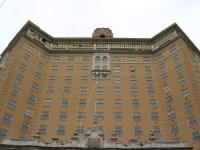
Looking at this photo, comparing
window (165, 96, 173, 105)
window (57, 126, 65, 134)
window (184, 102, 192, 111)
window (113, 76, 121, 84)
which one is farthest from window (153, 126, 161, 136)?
window (57, 126, 65, 134)

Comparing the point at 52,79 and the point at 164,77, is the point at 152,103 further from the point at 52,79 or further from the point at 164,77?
the point at 52,79

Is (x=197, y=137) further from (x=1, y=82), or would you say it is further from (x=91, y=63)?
(x=1, y=82)

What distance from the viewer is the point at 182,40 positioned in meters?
72.5

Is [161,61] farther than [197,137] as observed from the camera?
Yes

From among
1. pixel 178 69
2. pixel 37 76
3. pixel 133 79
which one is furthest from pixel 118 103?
pixel 37 76

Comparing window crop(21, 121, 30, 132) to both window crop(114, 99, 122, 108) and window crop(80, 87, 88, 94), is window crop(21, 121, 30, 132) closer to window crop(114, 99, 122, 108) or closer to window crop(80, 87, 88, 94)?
window crop(80, 87, 88, 94)

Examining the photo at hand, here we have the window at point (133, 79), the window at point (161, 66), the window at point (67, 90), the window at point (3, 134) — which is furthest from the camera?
the window at point (161, 66)

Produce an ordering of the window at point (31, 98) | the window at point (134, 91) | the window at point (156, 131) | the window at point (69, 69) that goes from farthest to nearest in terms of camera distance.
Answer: the window at point (69, 69) < the window at point (134, 91) < the window at point (31, 98) < the window at point (156, 131)

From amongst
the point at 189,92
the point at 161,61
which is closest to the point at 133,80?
the point at 161,61

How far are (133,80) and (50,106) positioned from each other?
783 inches

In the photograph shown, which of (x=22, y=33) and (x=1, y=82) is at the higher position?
(x=22, y=33)

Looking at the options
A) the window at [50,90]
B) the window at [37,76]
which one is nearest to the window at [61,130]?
the window at [50,90]

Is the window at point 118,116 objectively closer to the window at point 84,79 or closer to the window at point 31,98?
the window at point 84,79

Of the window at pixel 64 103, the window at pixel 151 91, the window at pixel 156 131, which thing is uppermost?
the window at pixel 151 91
